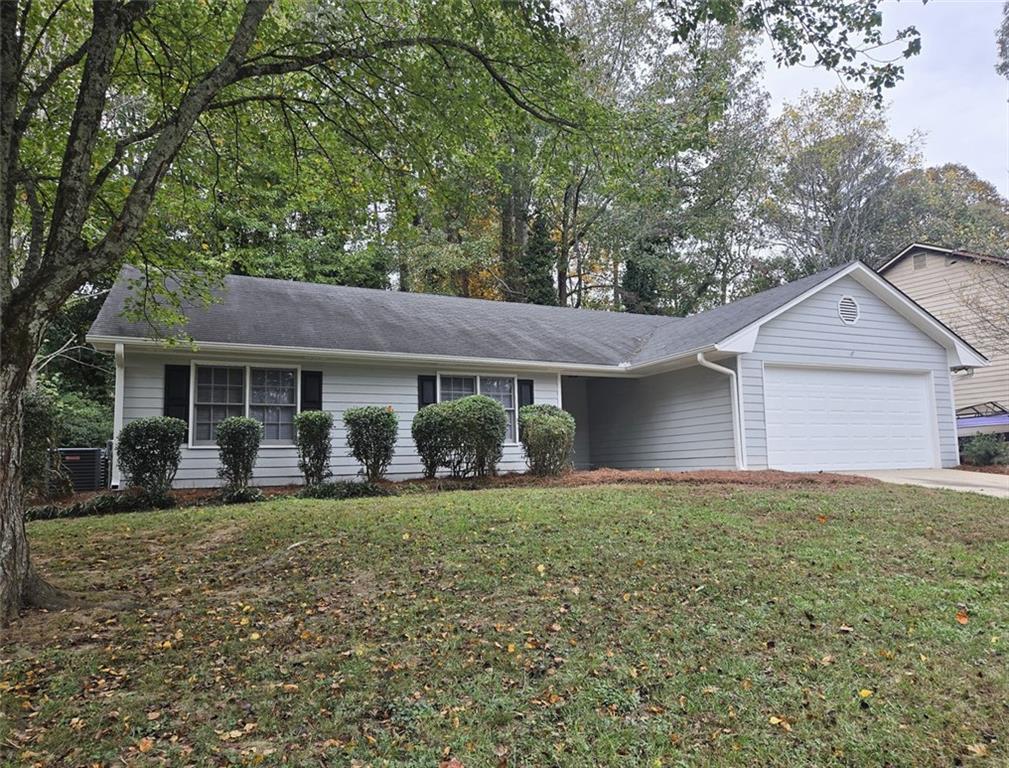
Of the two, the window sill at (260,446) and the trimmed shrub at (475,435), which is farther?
the window sill at (260,446)

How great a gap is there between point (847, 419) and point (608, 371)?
4.87 metres

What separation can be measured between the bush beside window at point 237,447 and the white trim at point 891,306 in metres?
8.16

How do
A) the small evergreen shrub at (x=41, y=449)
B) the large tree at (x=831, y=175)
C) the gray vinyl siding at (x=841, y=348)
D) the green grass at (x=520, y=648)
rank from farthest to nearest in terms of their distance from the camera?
the large tree at (x=831, y=175) < the gray vinyl siding at (x=841, y=348) < the small evergreen shrub at (x=41, y=449) < the green grass at (x=520, y=648)

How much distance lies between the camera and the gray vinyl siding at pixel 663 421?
12758 mm

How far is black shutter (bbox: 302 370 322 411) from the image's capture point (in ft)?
38.2

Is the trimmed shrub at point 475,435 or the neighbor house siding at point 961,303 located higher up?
the neighbor house siding at point 961,303

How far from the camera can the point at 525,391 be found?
13.5 meters

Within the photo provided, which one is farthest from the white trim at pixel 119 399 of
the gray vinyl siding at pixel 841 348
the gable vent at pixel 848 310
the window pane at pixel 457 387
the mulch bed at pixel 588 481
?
the gable vent at pixel 848 310

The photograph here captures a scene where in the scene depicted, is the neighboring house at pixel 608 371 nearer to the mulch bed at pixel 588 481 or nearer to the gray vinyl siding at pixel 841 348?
the gray vinyl siding at pixel 841 348

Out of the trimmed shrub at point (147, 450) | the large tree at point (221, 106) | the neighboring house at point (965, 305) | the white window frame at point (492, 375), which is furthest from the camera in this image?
the neighboring house at point (965, 305)

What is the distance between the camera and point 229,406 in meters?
11.1

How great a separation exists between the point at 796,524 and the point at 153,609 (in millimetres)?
5915

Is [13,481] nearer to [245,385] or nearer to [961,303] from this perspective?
[245,385]

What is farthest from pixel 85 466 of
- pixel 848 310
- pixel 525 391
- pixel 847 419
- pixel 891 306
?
pixel 891 306
